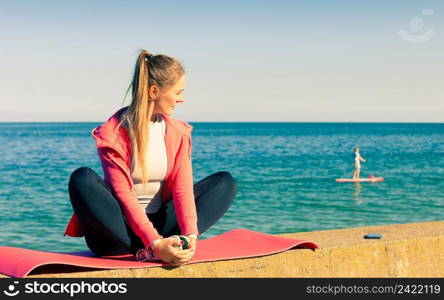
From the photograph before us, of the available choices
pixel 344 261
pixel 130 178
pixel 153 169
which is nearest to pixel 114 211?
pixel 130 178

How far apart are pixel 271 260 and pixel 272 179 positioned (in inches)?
955

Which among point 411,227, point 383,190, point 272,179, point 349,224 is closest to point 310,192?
point 383,190

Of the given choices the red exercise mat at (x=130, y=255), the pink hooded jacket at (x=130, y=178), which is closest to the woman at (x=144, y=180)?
the pink hooded jacket at (x=130, y=178)

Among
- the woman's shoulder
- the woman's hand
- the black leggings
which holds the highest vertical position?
the woman's shoulder

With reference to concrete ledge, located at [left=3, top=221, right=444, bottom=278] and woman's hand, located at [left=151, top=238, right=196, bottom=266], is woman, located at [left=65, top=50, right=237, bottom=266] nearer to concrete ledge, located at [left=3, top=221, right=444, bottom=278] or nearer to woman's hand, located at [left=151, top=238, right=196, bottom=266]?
woman's hand, located at [left=151, top=238, right=196, bottom=266]

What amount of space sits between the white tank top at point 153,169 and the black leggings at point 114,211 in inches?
4.6

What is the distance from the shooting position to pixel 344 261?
4246 millimetres

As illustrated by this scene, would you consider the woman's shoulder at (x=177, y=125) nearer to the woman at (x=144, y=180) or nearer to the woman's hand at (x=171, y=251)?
the woman at (x=144, y=180)

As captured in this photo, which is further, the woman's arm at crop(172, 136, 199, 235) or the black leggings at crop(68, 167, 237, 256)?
the woman's arm at crop(172, 136, 199, 235)

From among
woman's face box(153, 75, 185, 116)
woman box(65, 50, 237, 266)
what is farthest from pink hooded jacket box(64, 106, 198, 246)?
woman's face box(153, 75, 185, 116)

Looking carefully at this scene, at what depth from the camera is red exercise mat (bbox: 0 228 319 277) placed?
3553 mm

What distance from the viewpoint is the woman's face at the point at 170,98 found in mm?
3738

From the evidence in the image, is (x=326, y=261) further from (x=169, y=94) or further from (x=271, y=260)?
(x=169, y=94)

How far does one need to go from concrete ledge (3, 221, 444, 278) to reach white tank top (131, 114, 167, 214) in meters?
0.48
